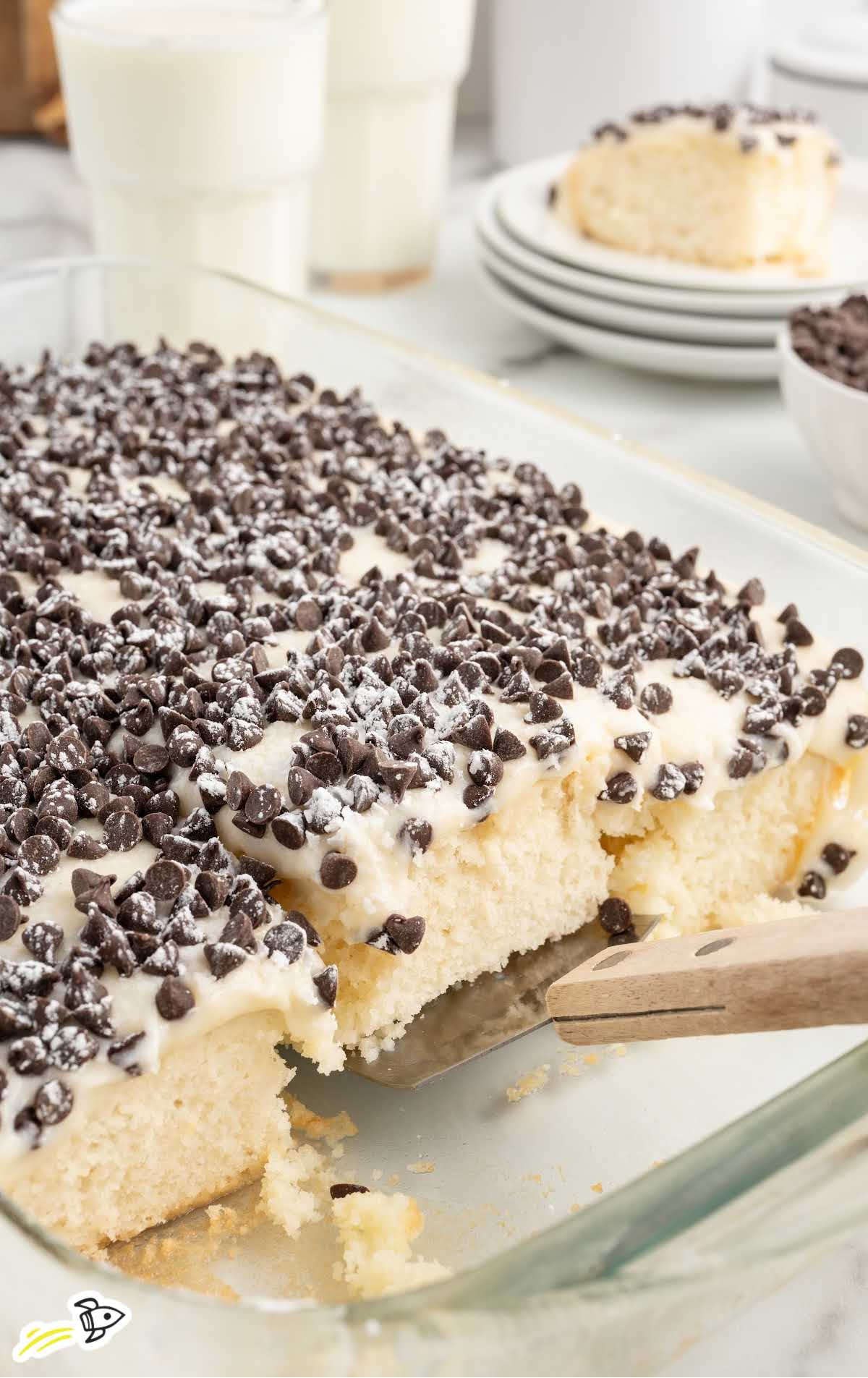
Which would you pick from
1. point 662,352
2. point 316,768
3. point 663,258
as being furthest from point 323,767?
point 663,258

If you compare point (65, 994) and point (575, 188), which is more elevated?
point (575, 188)

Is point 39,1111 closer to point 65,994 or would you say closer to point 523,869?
point 65,994

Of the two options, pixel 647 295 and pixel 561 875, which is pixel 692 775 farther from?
pixel 647 295

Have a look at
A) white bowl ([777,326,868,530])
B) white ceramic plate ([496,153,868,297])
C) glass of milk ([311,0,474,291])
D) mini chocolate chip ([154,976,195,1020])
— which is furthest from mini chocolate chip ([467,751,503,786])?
glass of milk ([311,0,474,291])

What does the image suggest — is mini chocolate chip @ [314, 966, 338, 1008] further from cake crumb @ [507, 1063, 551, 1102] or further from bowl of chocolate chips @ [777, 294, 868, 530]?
bowl of chocolate chips @ [777, 294, 868, 530]

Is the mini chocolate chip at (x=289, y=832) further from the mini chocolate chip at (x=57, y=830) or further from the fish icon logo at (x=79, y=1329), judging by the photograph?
the fish icon logo at (x=79, y=1329)

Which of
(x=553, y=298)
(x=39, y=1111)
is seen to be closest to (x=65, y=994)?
(x=39, y=1111)

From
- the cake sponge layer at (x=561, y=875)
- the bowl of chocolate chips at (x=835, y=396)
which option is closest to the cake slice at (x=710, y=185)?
the bowl of chocolate chips at (x=835, y=396)
